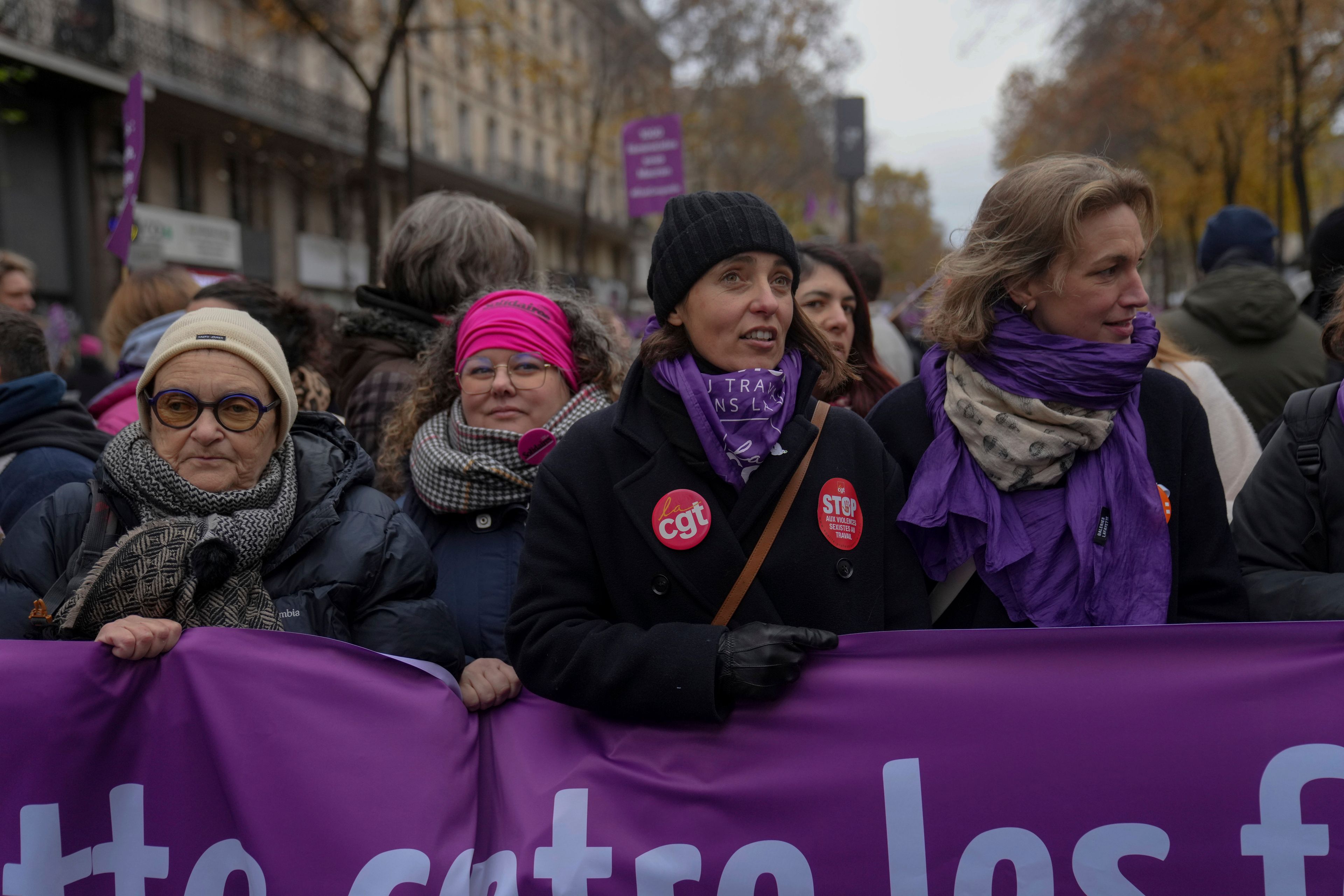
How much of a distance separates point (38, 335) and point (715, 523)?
101 inches

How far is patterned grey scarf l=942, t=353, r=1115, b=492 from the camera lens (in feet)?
7.96

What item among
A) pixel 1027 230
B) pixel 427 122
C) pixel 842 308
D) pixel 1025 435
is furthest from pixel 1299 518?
pixel 427 122

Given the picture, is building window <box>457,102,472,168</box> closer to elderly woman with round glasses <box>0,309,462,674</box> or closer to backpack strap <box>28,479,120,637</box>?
elderly woman with round glasses <box>0,309,462,674</box>

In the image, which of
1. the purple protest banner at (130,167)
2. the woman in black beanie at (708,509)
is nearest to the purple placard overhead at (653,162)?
the purple protest banner at (130,167)

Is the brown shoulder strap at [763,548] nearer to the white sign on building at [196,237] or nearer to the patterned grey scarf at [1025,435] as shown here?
the patterned grey scarf at [1025,435]

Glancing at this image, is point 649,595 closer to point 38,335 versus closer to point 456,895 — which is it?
point 456,895

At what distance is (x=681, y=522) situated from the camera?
2.32 metres

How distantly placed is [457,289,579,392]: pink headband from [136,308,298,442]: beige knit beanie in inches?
22.5

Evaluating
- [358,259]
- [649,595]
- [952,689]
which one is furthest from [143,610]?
[358,259]

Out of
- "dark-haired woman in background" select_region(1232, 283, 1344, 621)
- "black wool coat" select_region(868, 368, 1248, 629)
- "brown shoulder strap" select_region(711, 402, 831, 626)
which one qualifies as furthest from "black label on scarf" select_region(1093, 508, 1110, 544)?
"brown shoulder strap" select_region(711, 402, 831, 626)

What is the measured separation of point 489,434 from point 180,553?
866 mm

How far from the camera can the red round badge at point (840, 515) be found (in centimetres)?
235

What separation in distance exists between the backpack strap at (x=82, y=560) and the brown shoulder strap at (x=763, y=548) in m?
1.38

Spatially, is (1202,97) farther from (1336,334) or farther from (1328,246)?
(1336,334)
